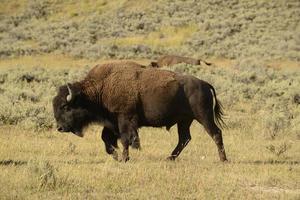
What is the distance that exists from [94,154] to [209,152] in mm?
2408

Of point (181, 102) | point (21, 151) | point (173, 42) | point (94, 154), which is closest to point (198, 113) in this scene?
point (181, 102)

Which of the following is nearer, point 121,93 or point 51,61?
point 121,93

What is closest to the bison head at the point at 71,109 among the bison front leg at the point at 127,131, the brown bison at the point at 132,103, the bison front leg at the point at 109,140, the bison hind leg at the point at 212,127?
the brown bison at the point at 132,103

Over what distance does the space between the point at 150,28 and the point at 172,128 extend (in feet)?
117

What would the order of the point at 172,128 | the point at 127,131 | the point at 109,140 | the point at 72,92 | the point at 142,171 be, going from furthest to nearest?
the point at 172,128 → the point at 109,140 → the point at 72,92 → the point at 127,131 → the point at 142,171

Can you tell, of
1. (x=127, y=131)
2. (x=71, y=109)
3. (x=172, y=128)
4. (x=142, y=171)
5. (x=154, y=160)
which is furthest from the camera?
(x=172, y=128)

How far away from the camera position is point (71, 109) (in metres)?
11.2

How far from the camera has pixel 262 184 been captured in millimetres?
8891

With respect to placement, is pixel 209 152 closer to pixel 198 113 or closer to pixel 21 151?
pixel 198 113

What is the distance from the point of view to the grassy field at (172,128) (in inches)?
326

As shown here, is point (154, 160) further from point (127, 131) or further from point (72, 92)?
point (72, 92)

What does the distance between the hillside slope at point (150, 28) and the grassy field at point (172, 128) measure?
135mm

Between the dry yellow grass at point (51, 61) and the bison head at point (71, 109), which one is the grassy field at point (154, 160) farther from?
the dry yellow grass at point (51, 61)

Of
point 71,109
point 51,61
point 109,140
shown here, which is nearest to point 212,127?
point 109,140
